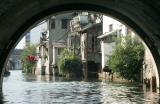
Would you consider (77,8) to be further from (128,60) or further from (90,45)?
(90,45)

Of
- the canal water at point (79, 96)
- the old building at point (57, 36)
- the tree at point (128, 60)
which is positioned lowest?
the canal water at point (79, 96)

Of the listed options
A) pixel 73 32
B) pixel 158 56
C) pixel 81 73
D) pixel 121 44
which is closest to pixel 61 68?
pixel 81 73

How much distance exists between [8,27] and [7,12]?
324cm

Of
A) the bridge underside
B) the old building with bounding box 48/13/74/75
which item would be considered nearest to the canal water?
the bridge underside

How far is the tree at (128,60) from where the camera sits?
2116 inches

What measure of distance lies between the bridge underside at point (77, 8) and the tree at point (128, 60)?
80.1 ft

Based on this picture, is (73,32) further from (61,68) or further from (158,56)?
(158,56)

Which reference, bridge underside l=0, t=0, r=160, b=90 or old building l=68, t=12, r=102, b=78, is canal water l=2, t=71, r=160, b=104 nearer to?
bridge underside l=0, t=0, r=160, b=90

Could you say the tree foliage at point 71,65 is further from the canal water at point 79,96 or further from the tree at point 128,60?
the canal water at point 79,96

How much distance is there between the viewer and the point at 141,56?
54.2m

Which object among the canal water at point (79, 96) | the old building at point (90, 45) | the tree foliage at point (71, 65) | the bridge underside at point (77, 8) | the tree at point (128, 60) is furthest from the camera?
the tree foliage at point (71, 65)

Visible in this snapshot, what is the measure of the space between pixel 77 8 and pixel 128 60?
26648 millimetres

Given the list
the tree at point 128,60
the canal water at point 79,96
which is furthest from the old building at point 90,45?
the canal water at point 79,96

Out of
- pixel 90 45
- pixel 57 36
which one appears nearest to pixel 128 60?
pixel 90 45
